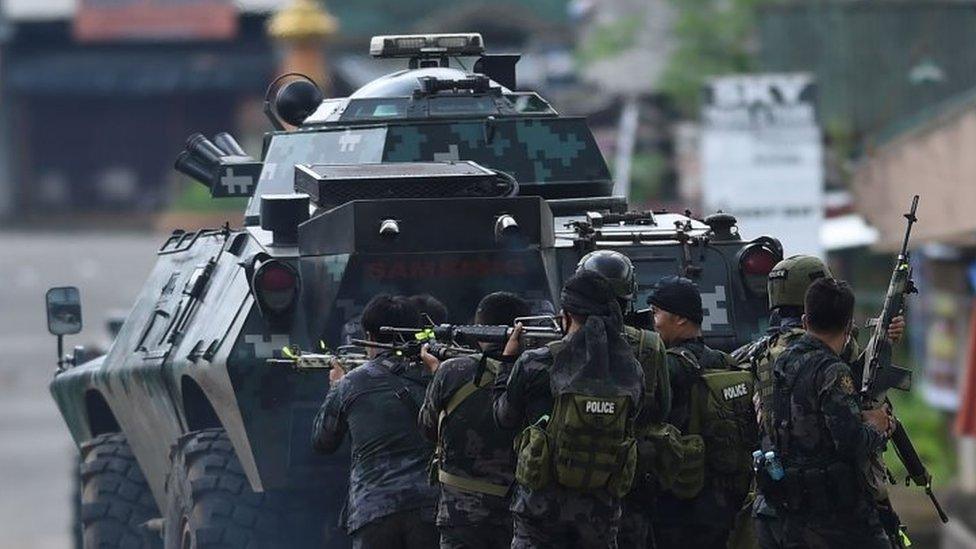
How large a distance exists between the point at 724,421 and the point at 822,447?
71cm

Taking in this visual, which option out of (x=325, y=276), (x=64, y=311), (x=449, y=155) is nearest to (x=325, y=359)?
(x=325, y=276)

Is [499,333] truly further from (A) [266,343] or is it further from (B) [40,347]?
(B) [40,347]

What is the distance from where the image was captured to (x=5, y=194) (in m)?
63.8

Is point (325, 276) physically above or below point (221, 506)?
above

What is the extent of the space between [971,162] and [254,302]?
1014cm

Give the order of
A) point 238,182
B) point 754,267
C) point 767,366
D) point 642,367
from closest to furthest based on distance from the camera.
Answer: point 642,367, point 767,366, point 754,267, point 238,182

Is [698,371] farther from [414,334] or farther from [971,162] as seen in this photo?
[971,162]

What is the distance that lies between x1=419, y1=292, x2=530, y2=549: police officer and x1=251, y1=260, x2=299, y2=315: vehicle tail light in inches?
71.3

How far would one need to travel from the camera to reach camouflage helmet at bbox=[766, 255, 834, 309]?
11281 millimetres

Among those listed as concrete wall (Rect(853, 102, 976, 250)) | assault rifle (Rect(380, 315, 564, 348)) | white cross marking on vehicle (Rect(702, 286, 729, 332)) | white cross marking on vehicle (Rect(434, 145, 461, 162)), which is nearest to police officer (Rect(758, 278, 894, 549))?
assault rifle (Rect(380, 315, 564, 348))

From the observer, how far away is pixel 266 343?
12.8m

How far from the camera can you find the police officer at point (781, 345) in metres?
10.8

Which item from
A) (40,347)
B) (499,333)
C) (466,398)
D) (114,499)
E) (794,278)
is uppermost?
(794,278)

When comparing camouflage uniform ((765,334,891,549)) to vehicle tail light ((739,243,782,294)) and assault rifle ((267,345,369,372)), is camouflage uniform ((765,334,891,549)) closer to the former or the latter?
assault rifle ((267,345,369,372))
